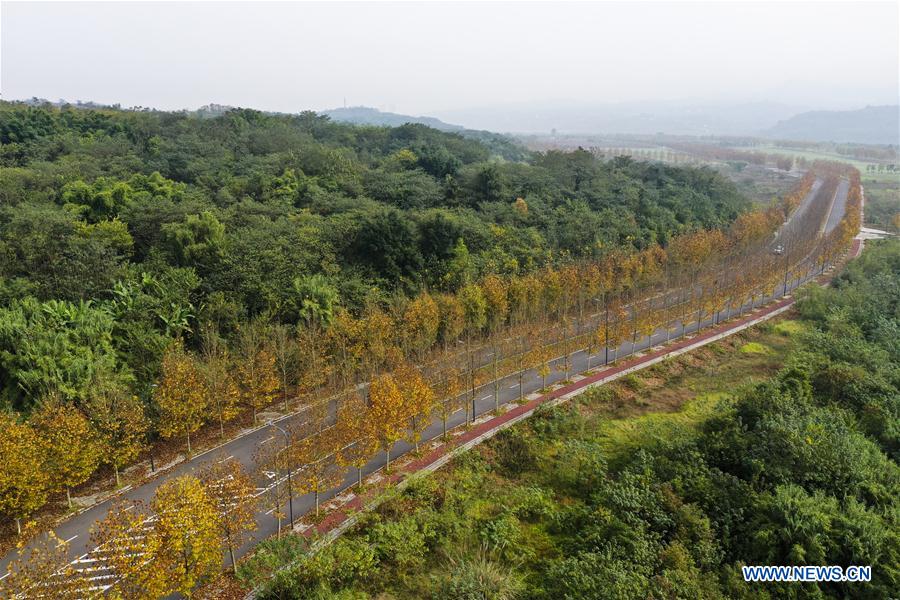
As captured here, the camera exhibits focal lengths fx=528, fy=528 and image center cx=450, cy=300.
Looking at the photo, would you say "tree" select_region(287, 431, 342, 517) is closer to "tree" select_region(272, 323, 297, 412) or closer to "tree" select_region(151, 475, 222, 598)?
"tree" select_region(151, 475, 222, 598)

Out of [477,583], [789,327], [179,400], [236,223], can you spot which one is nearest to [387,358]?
[179,400]

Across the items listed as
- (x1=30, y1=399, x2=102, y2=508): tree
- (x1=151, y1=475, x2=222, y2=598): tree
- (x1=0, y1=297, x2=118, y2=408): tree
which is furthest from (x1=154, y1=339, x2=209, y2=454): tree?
(x1=151, y1=475, x2=222, y2=598): tree

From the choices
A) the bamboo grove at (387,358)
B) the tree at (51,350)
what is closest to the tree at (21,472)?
the bamboo grove at (387,358)

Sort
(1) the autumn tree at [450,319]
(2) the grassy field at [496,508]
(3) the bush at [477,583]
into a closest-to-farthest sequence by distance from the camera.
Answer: (3) the bush at [477,583], (2) the grassy field at [496,508], (1) the autumn tree at [450,319]

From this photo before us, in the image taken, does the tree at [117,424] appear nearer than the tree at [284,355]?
Yes

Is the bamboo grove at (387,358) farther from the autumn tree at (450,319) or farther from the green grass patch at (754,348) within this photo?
the green grass patch at (754,348)

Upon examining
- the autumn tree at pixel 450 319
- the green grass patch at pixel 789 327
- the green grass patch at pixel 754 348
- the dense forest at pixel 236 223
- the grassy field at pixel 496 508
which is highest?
the dense forest at pixel 236 223
